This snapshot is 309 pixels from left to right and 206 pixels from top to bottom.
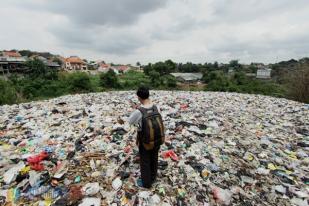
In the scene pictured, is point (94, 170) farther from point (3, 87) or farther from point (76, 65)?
point (76, 65)

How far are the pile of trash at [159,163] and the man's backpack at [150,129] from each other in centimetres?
56

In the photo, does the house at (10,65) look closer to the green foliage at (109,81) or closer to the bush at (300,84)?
the green foliage at (109,81)

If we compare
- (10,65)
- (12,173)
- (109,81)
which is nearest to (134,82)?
(109,81)

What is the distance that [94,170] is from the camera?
7.00ft

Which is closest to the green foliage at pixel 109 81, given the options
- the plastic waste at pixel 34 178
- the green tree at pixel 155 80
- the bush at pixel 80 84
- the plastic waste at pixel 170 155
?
the bush at pixel 80 84

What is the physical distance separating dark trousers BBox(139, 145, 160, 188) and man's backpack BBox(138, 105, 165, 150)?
100mm

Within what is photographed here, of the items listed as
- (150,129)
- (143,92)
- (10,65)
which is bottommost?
(150,129)

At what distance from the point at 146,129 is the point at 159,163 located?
85 cm

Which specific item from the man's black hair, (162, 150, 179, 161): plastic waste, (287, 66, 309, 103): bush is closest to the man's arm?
the man's black hair

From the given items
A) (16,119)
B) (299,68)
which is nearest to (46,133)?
(16,119)

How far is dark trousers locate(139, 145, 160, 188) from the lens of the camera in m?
1.80

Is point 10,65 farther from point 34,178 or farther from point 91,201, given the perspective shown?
point 91,201

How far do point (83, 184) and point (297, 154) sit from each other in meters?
3.06

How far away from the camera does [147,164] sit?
1.82m
